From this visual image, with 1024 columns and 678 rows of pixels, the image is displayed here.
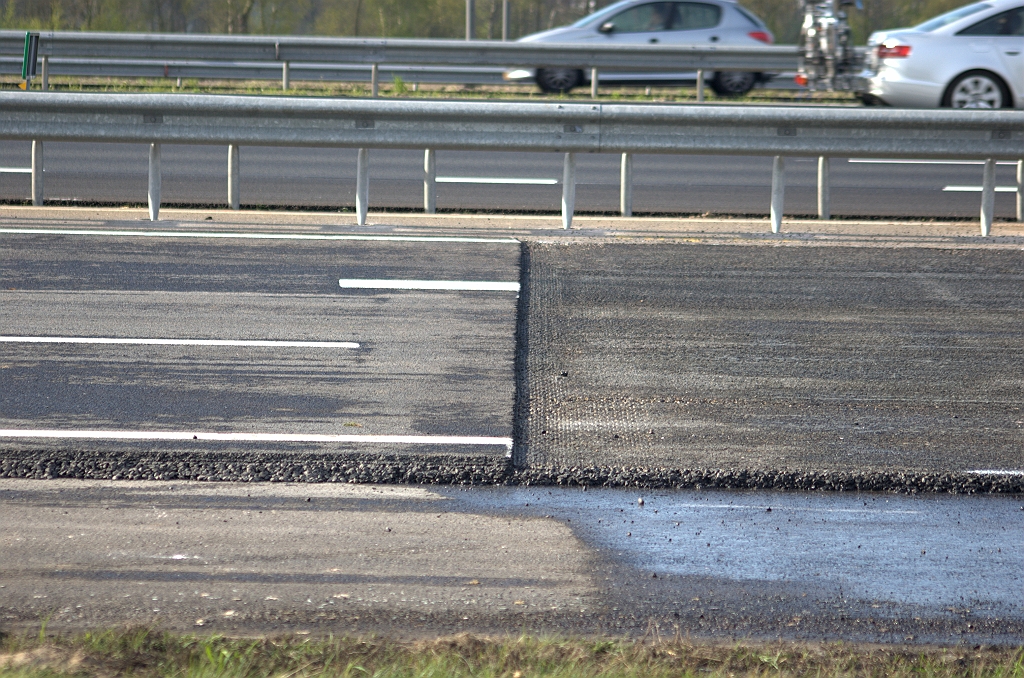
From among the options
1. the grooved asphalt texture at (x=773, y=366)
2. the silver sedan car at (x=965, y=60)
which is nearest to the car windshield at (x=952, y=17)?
the silver sedan car at (x=965, y=60)

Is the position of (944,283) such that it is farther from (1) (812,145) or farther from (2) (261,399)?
(2) (261,399)

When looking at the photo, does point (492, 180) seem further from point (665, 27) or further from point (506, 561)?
point (665, 27)

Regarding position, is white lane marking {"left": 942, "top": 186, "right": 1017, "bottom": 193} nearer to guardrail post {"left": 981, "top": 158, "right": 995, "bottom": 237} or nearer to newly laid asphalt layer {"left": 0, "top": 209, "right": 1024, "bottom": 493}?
guardrail post {"left": 981, "top": 158, "right": 995, "bottom": 237}

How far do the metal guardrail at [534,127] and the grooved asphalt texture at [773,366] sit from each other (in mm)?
1199

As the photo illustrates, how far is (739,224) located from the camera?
9.95 m

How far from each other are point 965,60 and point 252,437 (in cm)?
1371

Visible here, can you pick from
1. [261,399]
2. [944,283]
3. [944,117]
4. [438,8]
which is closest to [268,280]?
[261,399]

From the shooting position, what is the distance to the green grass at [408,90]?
1995 centimetres

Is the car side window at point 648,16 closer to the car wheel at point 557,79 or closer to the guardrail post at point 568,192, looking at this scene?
the car wheel at point 557,79

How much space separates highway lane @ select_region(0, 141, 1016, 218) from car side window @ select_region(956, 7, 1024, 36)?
2.15 metres

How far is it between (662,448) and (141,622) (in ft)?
8.34

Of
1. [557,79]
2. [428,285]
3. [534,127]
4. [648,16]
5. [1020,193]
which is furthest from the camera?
[648,16]

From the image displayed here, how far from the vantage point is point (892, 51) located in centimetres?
1600

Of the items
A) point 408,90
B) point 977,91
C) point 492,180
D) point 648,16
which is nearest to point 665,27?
point 648,16
